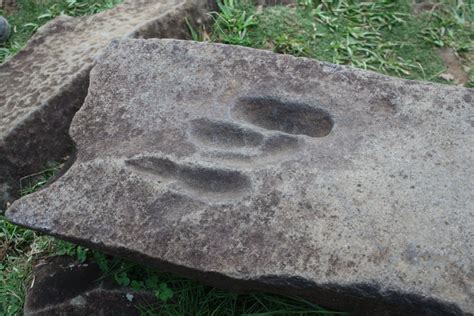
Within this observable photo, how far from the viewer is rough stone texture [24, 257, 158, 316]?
198cm

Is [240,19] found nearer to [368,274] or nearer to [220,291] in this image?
[220,291]

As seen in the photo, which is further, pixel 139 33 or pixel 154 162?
pixel 139 33

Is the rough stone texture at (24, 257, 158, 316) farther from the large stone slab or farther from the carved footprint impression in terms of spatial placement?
the carved footprint impression

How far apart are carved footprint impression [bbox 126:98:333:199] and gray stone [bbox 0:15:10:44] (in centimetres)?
165

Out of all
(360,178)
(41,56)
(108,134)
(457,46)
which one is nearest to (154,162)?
(108,134)

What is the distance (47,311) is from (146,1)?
1572 millimetres

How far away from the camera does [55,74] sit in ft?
8.21

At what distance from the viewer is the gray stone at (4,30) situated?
308 cm

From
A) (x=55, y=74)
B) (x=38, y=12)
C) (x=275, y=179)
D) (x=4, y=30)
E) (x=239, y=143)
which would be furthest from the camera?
(x=38, y=12)

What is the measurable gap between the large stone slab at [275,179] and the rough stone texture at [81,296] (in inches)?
12.0

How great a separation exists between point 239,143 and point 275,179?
22cm

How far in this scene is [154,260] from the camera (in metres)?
1.70

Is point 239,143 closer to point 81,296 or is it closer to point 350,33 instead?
point 81,296

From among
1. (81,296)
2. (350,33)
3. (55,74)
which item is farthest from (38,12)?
(81,296)
